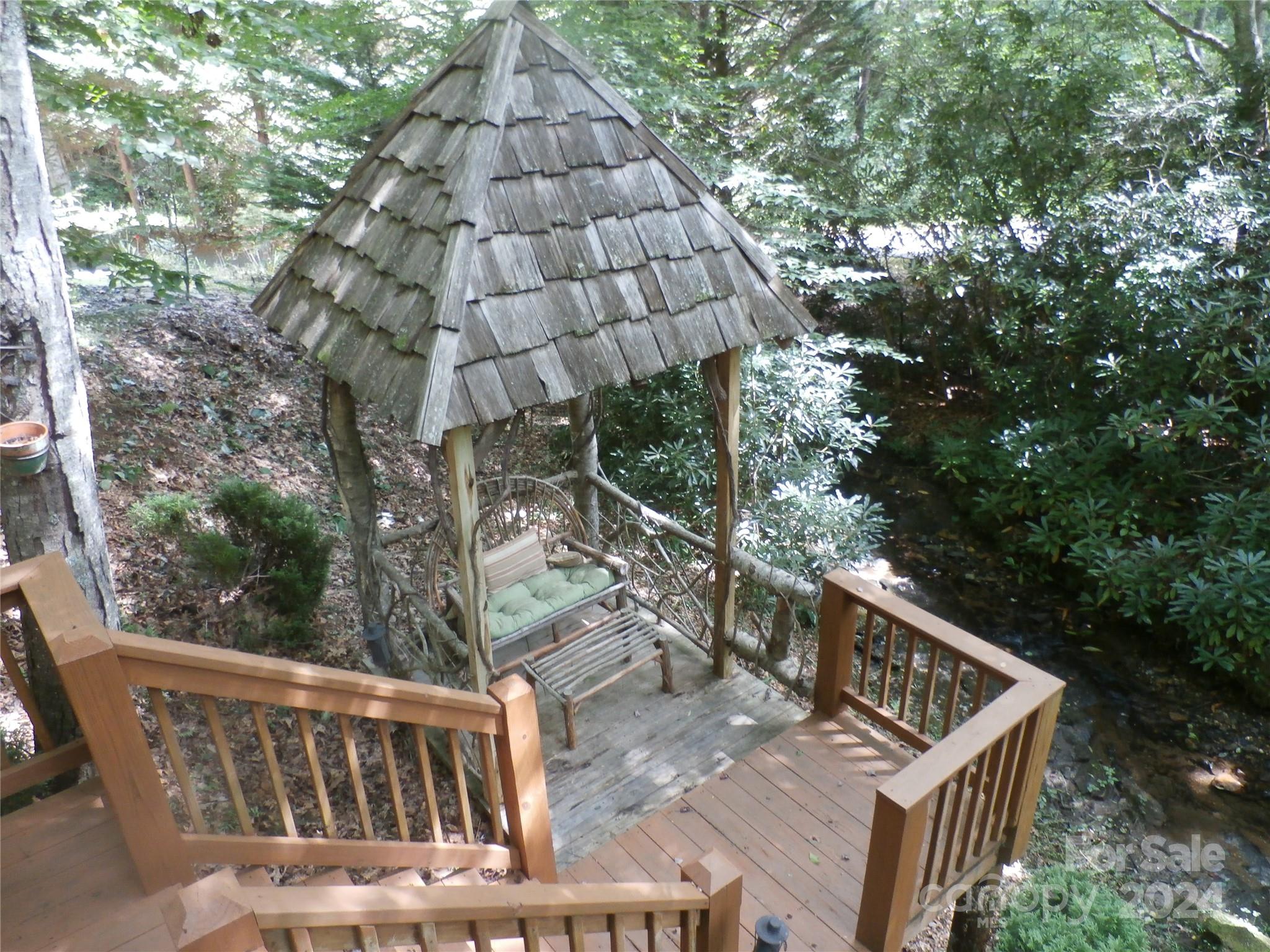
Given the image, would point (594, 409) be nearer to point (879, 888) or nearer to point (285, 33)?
point (879, 888)

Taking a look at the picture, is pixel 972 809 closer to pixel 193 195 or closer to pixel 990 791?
pixel 990 791

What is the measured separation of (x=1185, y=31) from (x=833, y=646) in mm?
8022

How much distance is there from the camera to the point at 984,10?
8.64 metres

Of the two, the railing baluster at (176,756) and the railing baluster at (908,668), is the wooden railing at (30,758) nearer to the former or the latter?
the railing baluster at (176,756)

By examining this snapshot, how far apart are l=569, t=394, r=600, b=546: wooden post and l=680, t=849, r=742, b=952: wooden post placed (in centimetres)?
295

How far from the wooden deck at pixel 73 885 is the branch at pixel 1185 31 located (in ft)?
33.7

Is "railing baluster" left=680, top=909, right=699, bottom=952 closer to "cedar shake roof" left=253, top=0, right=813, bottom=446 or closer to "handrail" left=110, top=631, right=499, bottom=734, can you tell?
"handrail" left=110, top=631, right=499, bottom=734

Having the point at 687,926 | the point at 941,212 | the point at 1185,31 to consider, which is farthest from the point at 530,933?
the point at 1185,31

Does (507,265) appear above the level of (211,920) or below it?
above

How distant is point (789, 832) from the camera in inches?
134

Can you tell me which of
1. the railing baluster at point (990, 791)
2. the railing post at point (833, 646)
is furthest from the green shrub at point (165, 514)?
the railing baluster at point (990, 791)

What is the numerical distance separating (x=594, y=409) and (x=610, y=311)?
73.9 inches

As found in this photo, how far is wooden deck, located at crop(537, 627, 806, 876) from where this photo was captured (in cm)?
372

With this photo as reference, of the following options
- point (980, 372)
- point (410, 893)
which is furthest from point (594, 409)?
point (980, 372)
